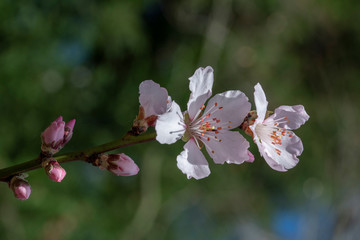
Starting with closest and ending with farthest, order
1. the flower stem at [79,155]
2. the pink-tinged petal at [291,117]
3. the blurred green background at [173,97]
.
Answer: the flower stem at [79,155] → the pink-tinged petal at [291,117] → the blurred green background at [173,97]

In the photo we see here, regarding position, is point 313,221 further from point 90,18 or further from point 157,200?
point 90,18

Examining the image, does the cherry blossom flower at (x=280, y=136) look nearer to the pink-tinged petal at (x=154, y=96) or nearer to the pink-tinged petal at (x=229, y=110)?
the pink-tinged petal at (x=229, y=110)

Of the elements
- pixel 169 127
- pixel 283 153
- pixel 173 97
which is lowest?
pixel 173 97

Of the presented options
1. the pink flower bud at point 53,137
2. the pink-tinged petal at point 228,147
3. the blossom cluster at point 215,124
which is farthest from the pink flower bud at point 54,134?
the pink-tinged petal at point 228,147

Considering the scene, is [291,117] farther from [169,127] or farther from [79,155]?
[79,155]

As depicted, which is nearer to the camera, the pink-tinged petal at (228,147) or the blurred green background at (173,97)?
the pink-tinged petal at (228,147)

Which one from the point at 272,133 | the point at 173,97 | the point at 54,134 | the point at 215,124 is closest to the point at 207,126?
the point at 215,124
